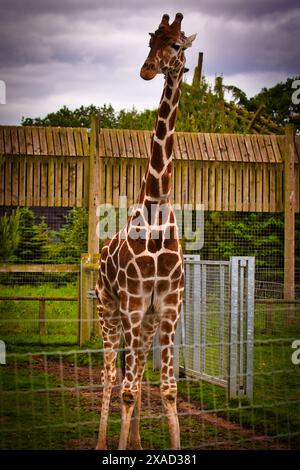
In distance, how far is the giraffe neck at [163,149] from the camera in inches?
194

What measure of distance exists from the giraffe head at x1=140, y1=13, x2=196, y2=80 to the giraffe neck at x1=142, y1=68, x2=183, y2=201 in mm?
156

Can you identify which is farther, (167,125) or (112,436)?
(112,436)

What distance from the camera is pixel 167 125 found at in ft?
16.3

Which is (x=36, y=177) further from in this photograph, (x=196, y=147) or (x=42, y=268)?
(x=196, y=147)

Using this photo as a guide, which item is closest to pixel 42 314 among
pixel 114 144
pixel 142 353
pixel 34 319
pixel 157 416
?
pixel 34 319

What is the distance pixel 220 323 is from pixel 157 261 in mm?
2418

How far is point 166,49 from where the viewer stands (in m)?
4.73

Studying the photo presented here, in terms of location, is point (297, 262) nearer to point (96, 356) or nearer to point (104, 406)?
point (96, 356)

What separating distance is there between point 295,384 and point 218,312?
4.45 feet

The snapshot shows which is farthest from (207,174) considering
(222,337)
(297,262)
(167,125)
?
(167,125)

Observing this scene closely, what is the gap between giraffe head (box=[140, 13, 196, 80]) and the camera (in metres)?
4.66

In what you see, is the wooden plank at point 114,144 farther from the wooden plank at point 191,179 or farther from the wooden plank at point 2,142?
the wooden plank at point 2,142

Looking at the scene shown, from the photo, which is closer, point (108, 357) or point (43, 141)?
point (108, 357)

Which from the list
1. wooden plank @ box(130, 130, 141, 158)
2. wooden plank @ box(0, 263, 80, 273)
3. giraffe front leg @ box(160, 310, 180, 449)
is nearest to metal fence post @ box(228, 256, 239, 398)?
giraffe front leg @ box(160, 310, 180, 449)
